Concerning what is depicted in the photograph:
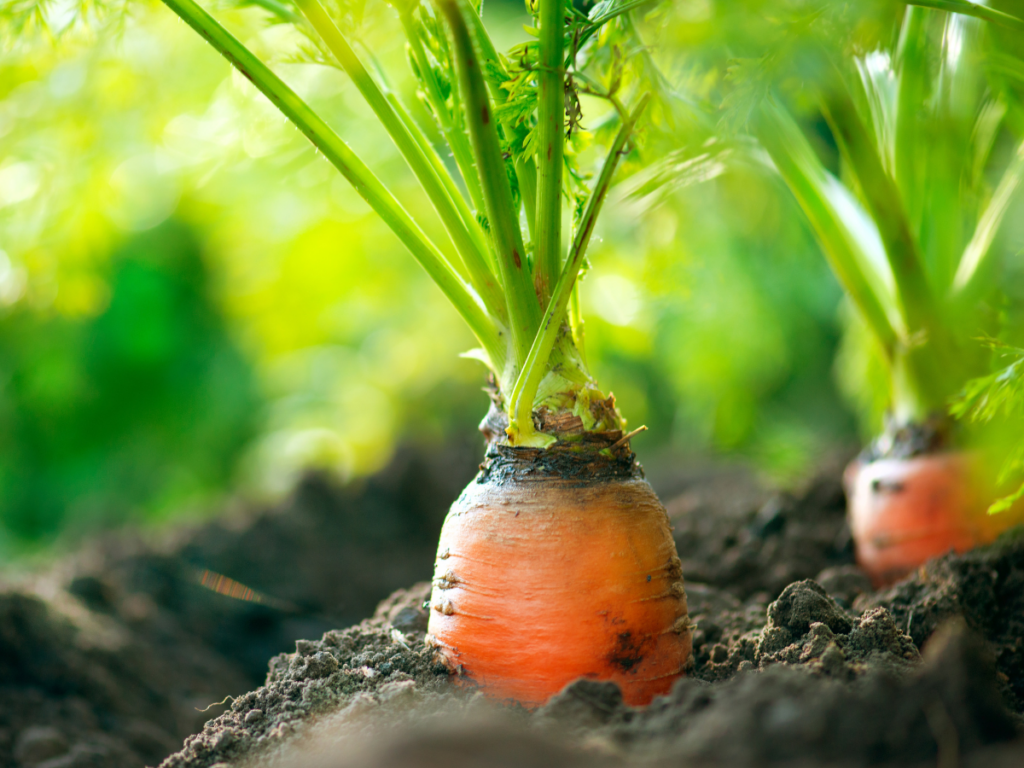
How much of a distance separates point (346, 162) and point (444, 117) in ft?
0.75

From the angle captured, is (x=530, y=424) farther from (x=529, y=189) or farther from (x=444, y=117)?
(x=444, y=117)

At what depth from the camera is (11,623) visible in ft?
6.00

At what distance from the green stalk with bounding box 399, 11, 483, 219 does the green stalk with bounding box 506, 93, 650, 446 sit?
0.76 feet

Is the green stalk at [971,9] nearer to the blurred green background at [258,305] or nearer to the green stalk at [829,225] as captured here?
the blurred green background at [258,305]

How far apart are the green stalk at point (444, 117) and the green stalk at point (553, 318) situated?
0.23 m

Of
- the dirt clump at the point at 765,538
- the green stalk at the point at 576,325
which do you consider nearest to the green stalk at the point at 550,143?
the green stalk at the point at 576,325

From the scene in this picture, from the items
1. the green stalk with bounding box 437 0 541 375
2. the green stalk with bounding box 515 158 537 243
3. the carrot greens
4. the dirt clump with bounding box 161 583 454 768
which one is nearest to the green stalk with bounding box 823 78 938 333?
the carrot greens

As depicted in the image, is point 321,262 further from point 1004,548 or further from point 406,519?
point 1004,548

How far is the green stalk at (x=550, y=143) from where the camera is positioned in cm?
107

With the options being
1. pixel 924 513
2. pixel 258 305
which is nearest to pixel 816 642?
pixel 924 513

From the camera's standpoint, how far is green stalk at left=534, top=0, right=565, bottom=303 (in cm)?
107

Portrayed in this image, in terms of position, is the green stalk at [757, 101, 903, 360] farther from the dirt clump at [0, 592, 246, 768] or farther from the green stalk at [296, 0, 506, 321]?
the dirt clump at [0, 592, 246, 768]

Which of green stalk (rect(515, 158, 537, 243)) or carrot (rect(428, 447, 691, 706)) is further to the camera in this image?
green stalk (rect(515, 158, 537, 243))

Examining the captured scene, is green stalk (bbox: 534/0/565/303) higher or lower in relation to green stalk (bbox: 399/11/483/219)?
lower
